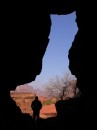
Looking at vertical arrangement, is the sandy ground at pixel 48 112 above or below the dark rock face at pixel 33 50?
below

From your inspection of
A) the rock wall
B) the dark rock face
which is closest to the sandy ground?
the rock wall

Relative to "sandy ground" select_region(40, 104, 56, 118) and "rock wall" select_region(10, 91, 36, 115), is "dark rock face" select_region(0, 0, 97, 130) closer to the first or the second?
"rock wall" select_region(10, 91, 36, 115)

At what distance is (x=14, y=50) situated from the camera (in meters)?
14.9

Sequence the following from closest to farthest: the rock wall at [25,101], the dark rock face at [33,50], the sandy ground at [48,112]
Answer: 1. the dark rock face at [33,50]
2. the rock wall at [25,101]
3. the sandy ground at [48,112]

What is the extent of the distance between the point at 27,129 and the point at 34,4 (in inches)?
323

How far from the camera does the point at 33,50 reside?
1702 centimetres

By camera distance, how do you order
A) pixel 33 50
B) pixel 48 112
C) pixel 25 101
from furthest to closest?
pixel 48 112 → pixel 25 101 → pixel 33 50

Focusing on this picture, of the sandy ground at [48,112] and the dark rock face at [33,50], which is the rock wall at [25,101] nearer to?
the sandy ground at [48,112]

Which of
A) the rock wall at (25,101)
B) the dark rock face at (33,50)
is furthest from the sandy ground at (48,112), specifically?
the dark rock face at (33,50)

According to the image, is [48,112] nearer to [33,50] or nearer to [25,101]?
[25,101]

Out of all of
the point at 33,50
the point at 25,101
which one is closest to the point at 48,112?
the point at 25,101

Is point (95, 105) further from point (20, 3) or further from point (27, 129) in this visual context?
point (20, 3)

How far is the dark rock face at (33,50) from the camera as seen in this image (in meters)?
13.7

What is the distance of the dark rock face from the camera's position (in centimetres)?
1369
